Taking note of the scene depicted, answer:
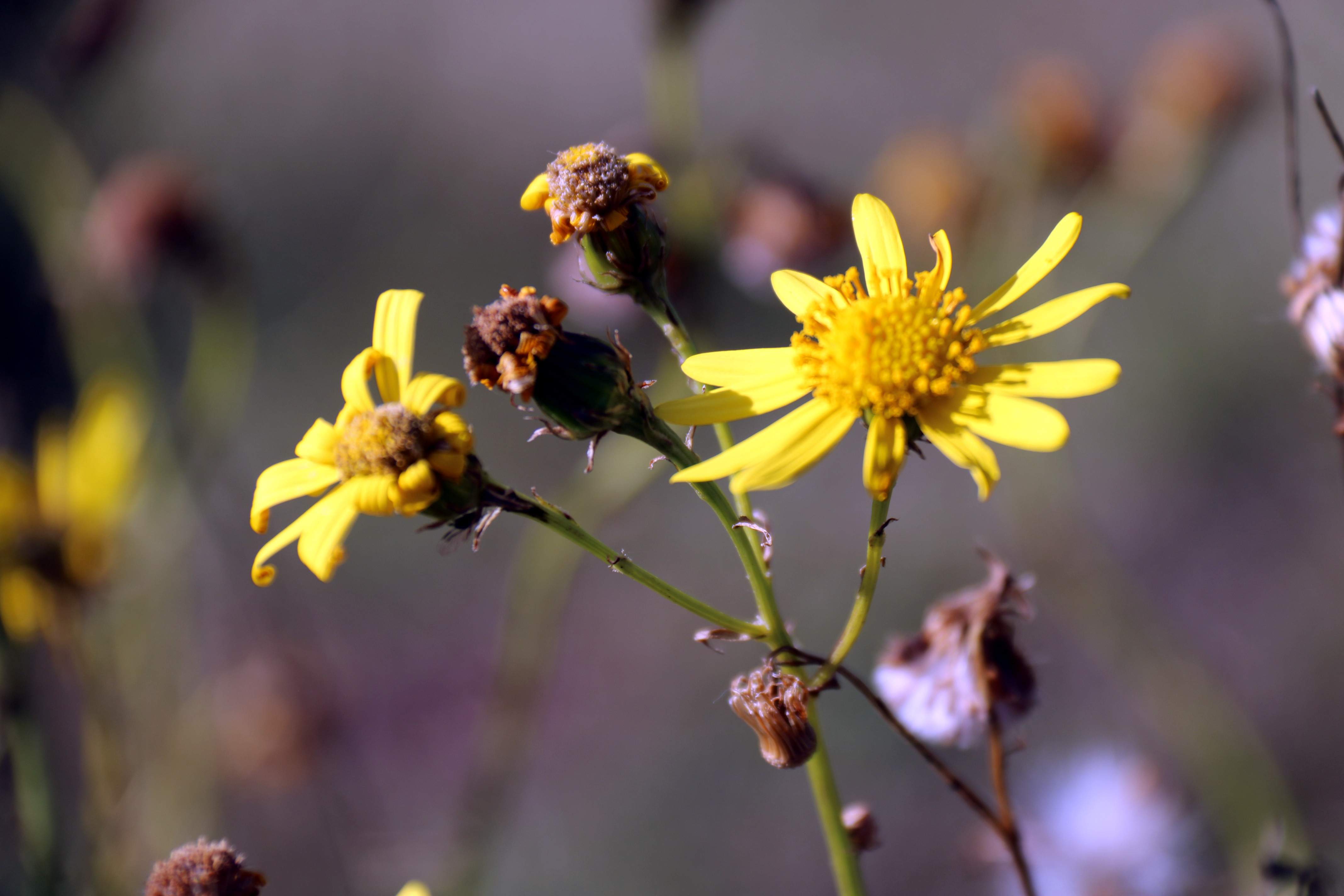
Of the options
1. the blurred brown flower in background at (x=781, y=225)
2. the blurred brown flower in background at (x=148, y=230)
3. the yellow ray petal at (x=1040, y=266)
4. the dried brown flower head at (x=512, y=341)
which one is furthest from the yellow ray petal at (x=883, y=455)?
the blurred brown flower in background at (x=148, y=230)

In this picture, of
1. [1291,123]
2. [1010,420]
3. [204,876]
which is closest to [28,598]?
[204,876]

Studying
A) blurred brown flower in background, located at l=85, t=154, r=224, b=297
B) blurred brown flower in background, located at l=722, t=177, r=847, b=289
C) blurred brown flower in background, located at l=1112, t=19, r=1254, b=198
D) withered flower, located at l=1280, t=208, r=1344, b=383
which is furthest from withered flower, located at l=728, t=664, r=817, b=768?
blurred brown flower in background, located at l=85, t=154, r=224, b=297

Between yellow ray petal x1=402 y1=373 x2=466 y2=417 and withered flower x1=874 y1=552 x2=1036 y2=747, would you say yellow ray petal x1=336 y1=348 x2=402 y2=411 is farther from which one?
withered flower x1=874 y1=552 x2=1036 y2=747

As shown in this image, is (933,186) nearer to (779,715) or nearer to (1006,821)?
(1006,821)

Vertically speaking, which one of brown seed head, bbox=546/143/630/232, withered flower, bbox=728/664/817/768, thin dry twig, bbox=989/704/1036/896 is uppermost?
brown seed head, bbox=546/143/630/232

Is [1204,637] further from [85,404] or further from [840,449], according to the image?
[85,404]

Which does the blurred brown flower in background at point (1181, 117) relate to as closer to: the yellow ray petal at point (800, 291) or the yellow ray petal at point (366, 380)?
the yellow ray petal at point (800, 291)
